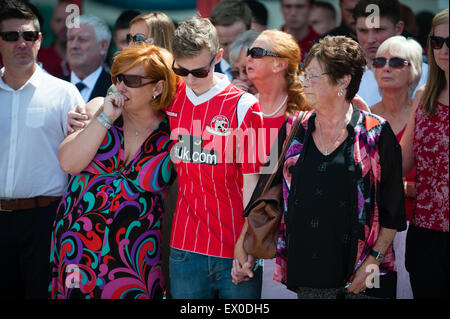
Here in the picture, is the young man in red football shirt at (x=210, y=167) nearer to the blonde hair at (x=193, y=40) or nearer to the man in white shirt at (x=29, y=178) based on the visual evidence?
the blonde hair at (x=193, y=40)

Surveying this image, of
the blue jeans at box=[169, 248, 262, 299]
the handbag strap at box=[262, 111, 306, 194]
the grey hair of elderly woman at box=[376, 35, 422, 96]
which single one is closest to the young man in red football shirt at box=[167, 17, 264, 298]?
the blue jeans at box=[169, 248, 262, 299]

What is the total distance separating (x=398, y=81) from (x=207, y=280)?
1846 millimetres

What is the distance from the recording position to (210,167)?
131 inches

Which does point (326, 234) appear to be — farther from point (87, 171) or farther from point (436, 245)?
point (87, 171)

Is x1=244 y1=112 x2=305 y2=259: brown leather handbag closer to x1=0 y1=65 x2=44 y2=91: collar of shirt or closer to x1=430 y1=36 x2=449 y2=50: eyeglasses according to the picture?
x1=430 y1=36 x2=449 y2=50: eyeglasses

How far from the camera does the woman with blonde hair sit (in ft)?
11.4

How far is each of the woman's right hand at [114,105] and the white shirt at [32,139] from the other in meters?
0.73

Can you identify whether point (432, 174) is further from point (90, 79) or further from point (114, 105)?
point (90, 79)

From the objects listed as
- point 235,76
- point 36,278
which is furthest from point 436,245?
point 36,278

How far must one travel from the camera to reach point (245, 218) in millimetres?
3359

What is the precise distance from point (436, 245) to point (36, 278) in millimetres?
2421

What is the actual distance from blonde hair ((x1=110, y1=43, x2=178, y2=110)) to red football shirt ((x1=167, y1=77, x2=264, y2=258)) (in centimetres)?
16

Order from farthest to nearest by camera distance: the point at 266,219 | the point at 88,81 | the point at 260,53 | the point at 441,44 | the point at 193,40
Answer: the point at 88,81, the point at 260,53, the point at 441,44, the point at 193,40, the point at 266,219

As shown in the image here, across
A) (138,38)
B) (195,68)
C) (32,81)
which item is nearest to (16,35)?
(32,81)
